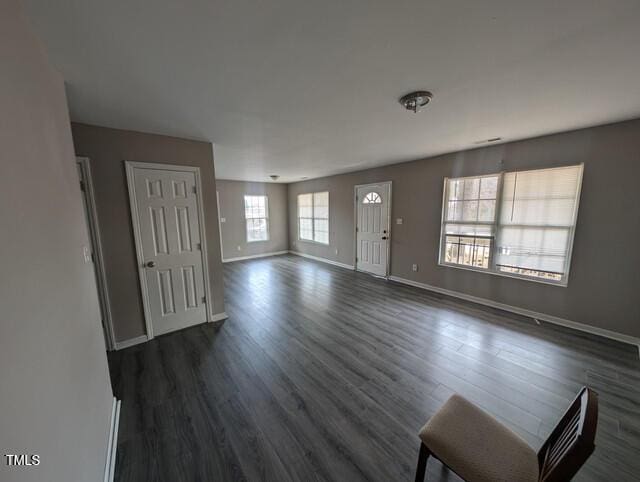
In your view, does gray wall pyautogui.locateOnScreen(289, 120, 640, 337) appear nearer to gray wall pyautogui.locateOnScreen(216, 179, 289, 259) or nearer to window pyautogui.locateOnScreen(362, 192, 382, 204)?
window pyautogui.locateOnScreen(362, 192, 382, 204)

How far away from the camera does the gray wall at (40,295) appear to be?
62cm

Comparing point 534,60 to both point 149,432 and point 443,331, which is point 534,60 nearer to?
point 443,331

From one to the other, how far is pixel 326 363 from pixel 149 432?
1454 mm

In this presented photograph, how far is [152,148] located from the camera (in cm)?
272

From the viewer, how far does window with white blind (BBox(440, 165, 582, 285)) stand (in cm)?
297

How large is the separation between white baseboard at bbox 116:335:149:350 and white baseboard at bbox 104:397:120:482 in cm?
95

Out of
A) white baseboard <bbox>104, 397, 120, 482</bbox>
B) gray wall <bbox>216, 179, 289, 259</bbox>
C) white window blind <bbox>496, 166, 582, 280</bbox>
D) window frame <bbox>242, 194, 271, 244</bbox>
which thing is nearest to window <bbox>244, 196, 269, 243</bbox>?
window frame <bbox>242, 194, 271, 244</bbox>

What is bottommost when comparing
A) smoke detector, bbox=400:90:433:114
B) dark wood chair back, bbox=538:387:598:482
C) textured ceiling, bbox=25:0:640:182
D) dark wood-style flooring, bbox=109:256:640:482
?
dark wood-style flooring, bbox=109:256:640:482

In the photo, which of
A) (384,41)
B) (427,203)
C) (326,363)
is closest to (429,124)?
(384,41)

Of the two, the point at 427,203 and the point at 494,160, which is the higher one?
the point at 494,160

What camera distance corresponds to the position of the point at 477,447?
111 cm

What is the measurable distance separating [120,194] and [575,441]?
Result: 370 centimetres

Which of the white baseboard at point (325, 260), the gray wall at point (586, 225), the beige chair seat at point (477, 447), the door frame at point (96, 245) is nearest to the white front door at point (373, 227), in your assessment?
the white baseboard at point (325, 260)

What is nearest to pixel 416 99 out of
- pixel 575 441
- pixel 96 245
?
pixel 575 441
